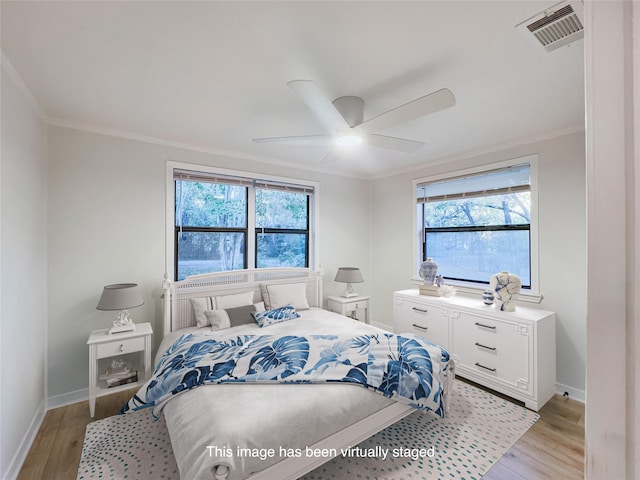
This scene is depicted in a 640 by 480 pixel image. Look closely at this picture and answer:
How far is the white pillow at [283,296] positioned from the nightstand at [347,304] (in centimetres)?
55

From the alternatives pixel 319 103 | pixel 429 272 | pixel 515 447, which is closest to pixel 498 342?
pixel 515 447

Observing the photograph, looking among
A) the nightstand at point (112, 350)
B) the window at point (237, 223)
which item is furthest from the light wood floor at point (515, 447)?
the window at point (237, 223)

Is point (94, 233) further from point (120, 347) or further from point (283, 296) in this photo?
point (283, 296)

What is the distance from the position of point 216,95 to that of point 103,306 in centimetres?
197

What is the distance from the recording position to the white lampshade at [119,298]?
97.4 inches

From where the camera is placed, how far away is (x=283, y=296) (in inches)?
138

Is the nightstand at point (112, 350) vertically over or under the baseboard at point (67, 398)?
over

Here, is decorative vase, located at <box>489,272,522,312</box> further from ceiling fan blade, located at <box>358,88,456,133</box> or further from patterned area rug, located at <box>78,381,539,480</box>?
ceiling fan blade, located at <box>358,88,456,133</box>

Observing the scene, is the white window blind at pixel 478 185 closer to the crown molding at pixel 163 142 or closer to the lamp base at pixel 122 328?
the crown molding at pixel 163 142

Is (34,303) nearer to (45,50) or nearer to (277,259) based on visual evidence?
(45,50)

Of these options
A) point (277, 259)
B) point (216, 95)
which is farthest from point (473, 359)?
point (216, 95)

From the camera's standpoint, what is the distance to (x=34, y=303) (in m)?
2.29

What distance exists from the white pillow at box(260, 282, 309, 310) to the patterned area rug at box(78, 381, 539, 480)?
→ 1508 mm

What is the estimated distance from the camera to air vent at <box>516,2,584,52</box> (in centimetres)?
136
